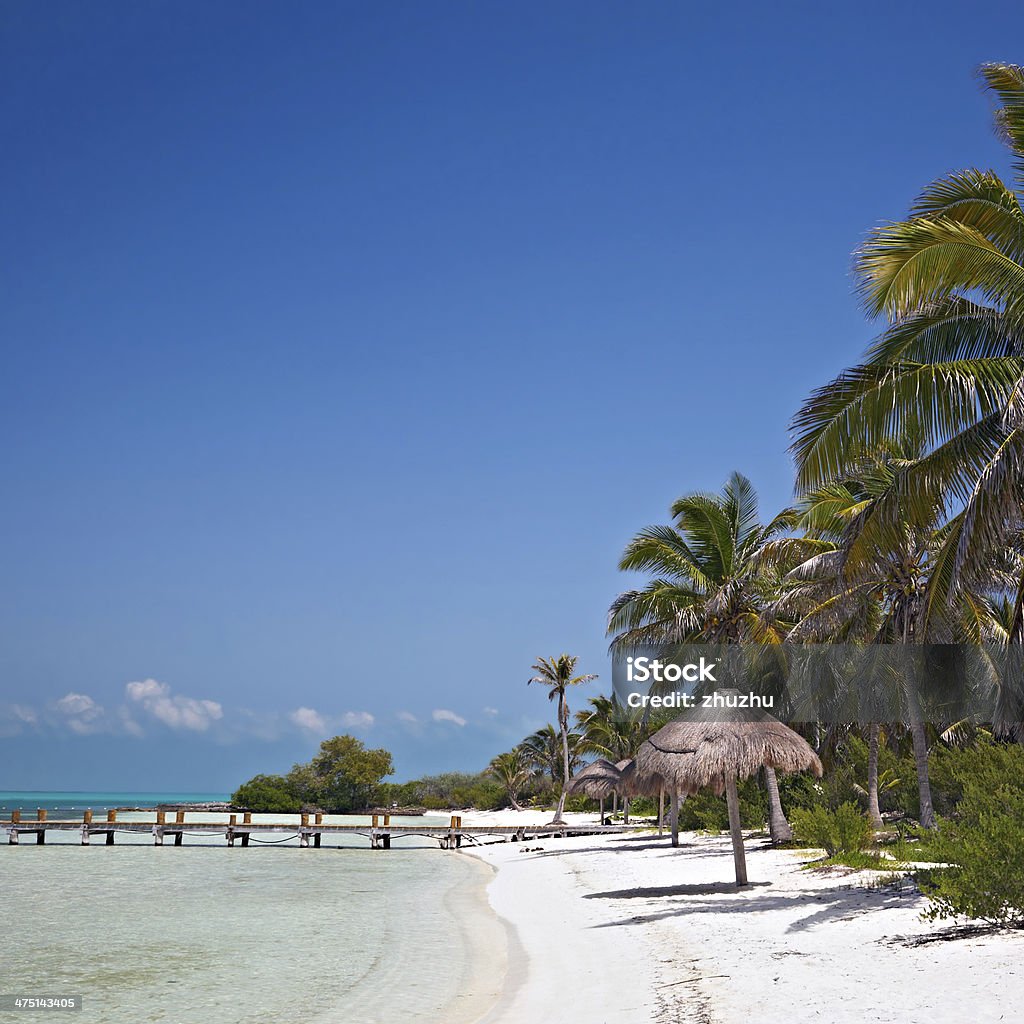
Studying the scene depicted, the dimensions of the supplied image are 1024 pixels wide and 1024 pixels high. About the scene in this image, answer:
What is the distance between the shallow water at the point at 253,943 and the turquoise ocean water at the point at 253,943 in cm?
3

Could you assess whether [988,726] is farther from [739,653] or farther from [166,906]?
[166,906]

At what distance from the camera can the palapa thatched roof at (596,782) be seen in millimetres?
32094

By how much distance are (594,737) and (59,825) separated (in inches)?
1116

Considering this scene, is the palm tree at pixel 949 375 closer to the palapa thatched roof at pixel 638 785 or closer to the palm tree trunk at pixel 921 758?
the palm tree trunk at pixel 921 758

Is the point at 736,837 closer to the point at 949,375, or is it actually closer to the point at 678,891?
the point at 678,891

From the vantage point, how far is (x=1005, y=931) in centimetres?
819

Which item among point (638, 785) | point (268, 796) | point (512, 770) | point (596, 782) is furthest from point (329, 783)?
point (638, 785)

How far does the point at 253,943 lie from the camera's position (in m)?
14.7

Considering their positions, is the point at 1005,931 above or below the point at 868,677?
below

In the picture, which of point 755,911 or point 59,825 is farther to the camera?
point 59,825

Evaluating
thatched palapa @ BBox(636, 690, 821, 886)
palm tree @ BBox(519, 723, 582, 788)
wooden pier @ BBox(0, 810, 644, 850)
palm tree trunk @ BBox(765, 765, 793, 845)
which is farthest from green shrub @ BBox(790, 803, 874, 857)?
palm tree @ BBox(519, 723, 582, 788)

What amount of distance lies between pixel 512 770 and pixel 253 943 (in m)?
61.4

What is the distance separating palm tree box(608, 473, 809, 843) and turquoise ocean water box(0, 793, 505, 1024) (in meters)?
8.01

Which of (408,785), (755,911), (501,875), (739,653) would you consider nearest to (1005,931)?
(755,911)
